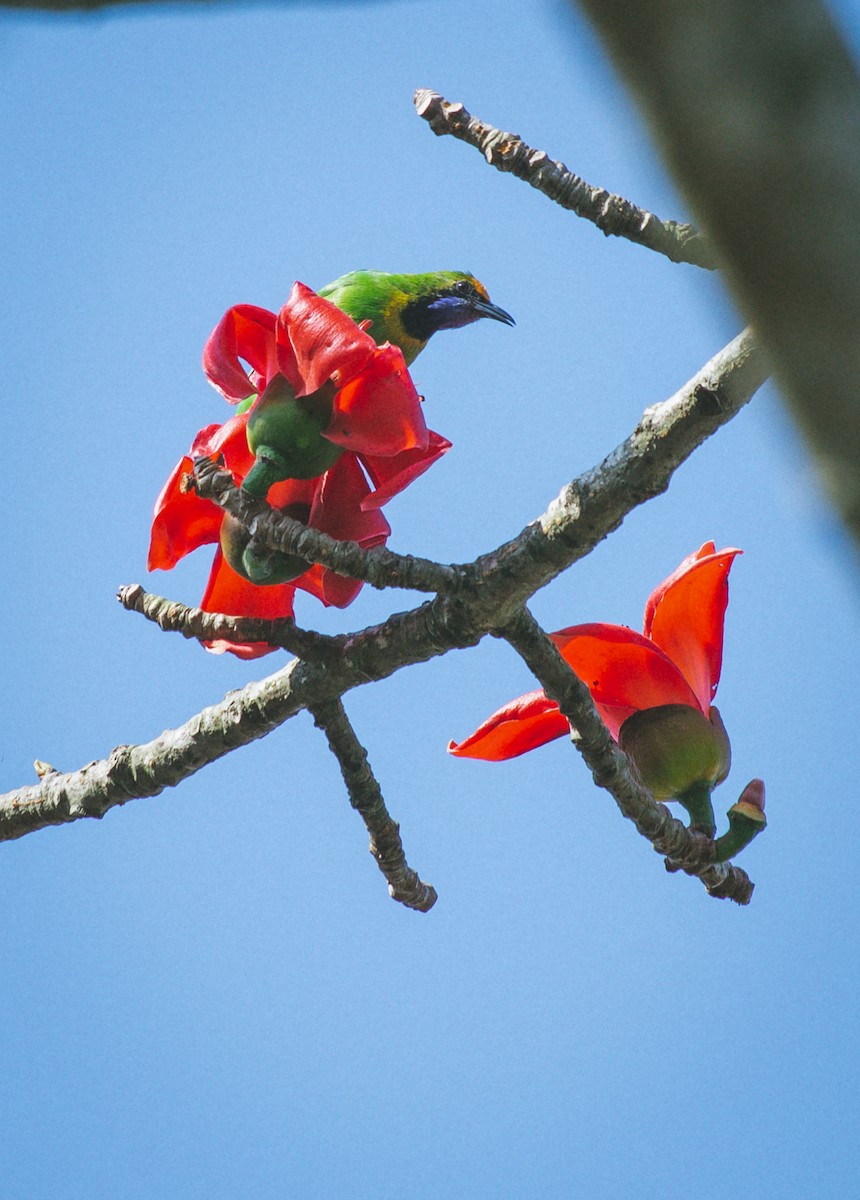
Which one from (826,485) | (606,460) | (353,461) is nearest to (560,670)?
(606,460)

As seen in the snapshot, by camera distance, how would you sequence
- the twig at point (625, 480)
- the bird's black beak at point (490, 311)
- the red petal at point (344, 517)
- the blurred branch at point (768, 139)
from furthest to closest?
the bird's black beak at point (490, 311) → the red petal at point (344, 517) → the twig at point (625, 480) → the blurred branch at point (768, 139)

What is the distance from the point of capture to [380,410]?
5.36 feet

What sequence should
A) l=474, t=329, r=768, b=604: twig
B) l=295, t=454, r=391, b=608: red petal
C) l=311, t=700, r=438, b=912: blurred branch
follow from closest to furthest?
l=474, t=329, r=768, b=604: twig
l=295, t=454, r=391, b=608: red petal
l=311, t=700, r=438, b=912: blurred branch

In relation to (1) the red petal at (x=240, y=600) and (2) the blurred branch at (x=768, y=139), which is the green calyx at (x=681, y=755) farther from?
(2) the blurred branch at (x=768, y=139)

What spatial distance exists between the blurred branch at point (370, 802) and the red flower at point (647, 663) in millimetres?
178

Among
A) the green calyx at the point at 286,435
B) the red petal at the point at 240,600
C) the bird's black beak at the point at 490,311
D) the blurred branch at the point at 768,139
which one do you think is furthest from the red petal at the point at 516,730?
the bird's black beak at the point at 490,311

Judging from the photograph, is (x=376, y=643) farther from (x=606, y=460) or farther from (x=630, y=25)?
(x=630, y=25)

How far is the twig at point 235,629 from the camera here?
1.81 metres

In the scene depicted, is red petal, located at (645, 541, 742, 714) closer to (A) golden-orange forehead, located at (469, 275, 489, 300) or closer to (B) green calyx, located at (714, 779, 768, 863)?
(B) green calyx, located at (714, 779, 768, 863)

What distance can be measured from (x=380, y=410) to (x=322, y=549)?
0.68 ft

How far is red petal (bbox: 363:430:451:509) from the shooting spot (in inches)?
66.3

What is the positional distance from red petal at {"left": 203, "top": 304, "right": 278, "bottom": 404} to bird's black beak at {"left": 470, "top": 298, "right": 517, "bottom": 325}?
9.90 ft

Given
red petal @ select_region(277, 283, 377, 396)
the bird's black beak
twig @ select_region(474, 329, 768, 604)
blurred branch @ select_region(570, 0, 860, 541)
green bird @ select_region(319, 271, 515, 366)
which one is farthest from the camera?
the bird's black beak

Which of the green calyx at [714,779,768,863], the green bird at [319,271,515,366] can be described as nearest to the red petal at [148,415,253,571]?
the green calyx at [714,779,768,863]
